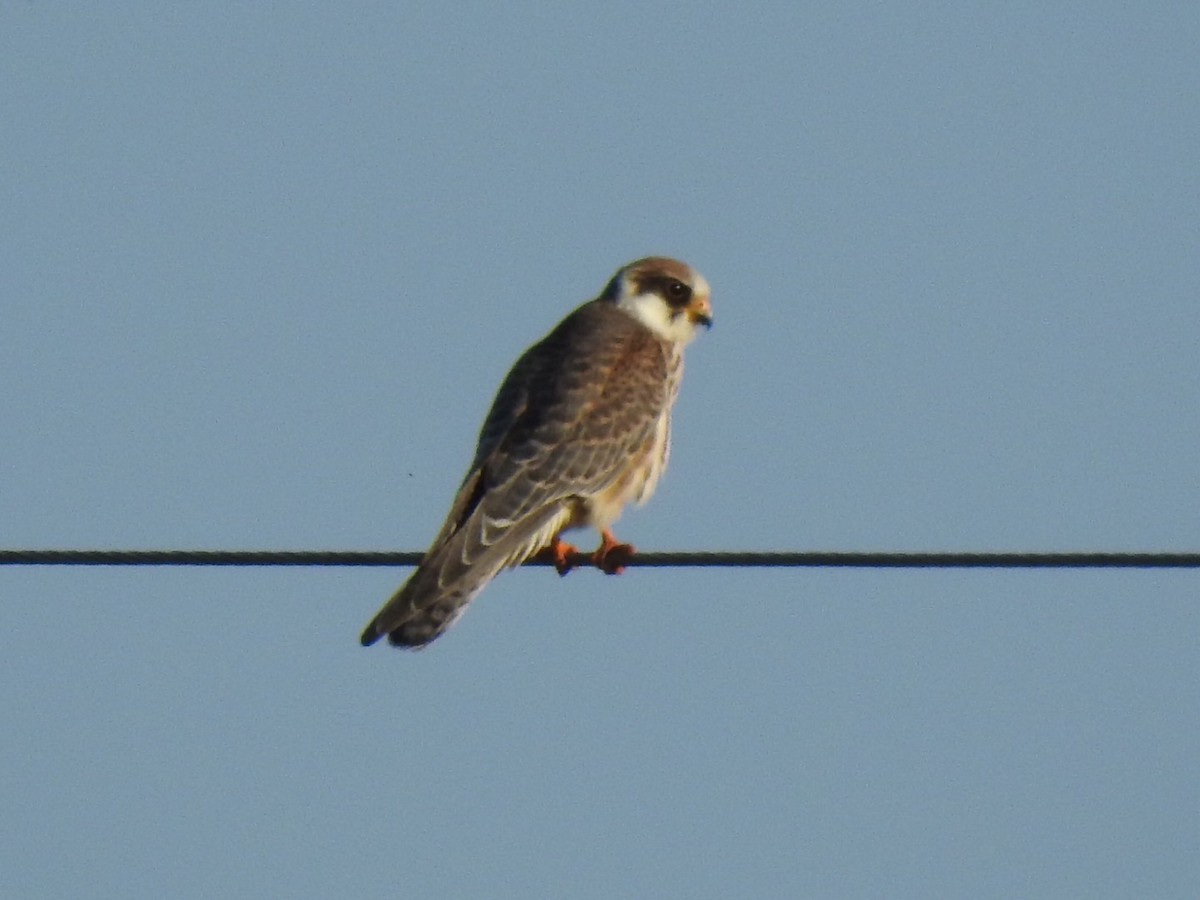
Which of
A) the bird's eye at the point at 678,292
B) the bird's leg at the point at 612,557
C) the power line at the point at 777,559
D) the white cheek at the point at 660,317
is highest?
the bird's eye at the point at 678,292

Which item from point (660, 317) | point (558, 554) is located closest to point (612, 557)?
point (558, 554)

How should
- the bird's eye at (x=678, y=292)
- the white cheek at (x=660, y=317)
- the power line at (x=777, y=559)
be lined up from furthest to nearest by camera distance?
the bird's eye at (x=678, y=292), the white cheek at (x=660, y=317), the power line at (x=777, y=559)

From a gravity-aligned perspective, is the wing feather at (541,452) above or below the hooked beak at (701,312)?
below

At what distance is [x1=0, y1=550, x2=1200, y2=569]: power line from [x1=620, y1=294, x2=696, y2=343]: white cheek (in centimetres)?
316

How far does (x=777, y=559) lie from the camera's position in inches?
220

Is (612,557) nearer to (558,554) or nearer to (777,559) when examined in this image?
(558,554)

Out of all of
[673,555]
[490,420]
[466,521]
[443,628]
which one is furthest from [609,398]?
[673,555]

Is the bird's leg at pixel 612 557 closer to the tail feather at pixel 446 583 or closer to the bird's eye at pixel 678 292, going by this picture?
the tail feather at pixel 446 583

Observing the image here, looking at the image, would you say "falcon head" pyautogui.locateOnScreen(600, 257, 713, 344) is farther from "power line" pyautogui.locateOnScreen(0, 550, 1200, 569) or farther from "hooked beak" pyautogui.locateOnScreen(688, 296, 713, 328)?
"power line" pyautogui.locateOnScreen(0, 550, 1200, 569)

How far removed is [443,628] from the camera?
6.78 meters

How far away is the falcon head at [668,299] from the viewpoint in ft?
29.4

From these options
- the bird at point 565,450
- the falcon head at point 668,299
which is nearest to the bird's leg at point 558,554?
the bird at point 565,450

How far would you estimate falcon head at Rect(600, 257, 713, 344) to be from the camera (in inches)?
353

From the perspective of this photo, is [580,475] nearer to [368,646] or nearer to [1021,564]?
[368,646]
